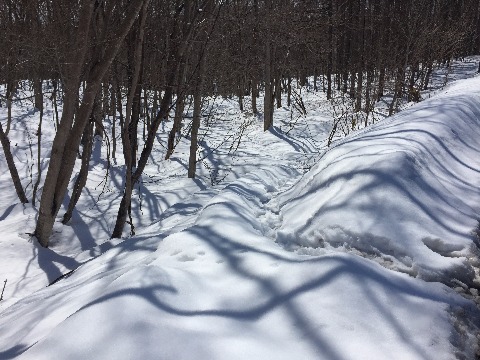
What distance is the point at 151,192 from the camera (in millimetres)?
7121

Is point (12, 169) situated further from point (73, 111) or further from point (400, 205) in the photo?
point (400, 205)

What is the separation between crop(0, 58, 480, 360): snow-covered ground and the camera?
4.66 feet

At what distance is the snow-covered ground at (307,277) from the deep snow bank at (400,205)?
1 centimetres

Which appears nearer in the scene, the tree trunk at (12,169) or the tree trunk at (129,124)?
the tree trunk at (129,124)

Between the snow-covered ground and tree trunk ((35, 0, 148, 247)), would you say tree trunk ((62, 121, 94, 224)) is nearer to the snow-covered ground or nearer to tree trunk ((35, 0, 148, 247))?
tree trunk ((35, 0, 148, 247))

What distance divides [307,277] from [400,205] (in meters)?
0.96

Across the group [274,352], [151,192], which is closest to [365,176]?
[274,352]

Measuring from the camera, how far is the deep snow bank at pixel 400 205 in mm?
2082

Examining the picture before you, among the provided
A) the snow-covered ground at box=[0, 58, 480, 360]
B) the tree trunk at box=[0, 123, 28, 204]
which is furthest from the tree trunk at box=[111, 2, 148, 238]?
the tree trunk at box=[0, 123, 28, 204]

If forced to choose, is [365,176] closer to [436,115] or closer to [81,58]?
[436,115]

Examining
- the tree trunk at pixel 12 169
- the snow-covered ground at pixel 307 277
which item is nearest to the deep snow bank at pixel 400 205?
the snow-covered ground at pixel 307 277

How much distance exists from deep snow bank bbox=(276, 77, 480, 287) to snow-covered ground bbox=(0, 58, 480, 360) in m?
0.01

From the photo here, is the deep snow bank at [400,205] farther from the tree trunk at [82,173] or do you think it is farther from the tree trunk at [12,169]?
the tree trunk at [12,169]

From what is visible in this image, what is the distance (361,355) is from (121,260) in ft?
6.56
